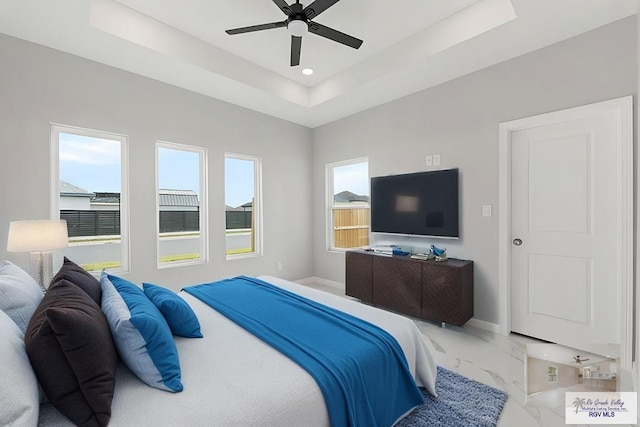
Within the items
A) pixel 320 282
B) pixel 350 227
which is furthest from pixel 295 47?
pixel 320 282

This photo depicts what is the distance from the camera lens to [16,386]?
0.88 meters

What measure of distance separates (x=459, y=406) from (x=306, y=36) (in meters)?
3.39

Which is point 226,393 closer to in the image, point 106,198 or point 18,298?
point 18,298

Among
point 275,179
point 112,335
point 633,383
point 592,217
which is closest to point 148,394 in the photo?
point 112,335

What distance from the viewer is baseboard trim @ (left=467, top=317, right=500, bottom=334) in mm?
3035

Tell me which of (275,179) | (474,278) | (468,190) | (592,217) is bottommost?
(474,278)

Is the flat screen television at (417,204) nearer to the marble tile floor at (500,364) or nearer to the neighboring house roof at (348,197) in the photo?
the neighboring house roof at (348,197)

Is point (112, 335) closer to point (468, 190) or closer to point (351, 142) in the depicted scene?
point (468, 190)

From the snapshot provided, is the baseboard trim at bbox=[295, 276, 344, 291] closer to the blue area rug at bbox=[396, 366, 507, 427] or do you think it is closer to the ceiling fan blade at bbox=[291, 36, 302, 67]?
the blue area rug at bbox=[396, 366, 507, 427]

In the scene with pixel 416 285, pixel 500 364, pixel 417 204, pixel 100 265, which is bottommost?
pixel 500 364

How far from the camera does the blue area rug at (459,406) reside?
5.67ft

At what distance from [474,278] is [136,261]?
12.2 feet

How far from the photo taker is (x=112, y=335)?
4.06ft

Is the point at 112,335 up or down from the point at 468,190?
Answer: down
